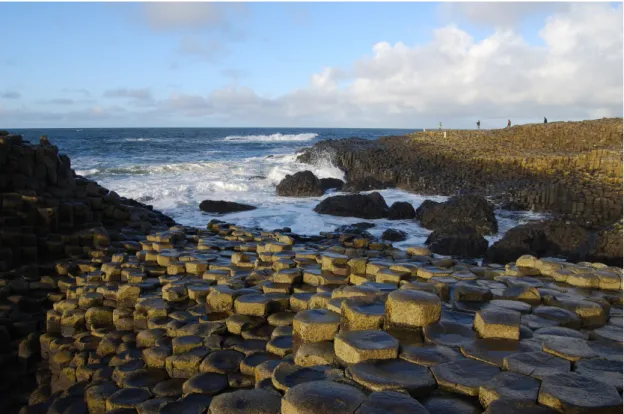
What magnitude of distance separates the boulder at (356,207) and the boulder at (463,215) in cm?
160

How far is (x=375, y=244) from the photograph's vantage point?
323 inches

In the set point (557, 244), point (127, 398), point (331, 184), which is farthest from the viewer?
point (331, 184)

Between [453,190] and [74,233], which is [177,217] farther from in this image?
[453,190]

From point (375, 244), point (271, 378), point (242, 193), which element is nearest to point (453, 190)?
point (242, 193)

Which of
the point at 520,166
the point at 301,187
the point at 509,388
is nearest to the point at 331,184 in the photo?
the point at 301,187

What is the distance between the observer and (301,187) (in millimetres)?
19750

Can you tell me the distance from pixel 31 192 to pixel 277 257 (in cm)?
565

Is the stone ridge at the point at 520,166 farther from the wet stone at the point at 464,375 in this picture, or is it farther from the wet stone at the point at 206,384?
A: the wet stone at the point at 206,384

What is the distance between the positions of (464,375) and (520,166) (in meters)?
21.8

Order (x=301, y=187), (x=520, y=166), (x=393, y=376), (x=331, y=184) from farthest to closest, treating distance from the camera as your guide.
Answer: (x=331, y=184) → (x=520, y=166) → (x=301, y=187) → (x=393, y=376)

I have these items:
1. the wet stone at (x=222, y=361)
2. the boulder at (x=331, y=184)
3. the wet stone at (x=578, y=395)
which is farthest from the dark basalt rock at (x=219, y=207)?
the wet stone at (x=578, y=395)

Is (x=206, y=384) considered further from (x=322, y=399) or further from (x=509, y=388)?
(x=509, y=388)

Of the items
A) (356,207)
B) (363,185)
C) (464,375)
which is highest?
(464,375)

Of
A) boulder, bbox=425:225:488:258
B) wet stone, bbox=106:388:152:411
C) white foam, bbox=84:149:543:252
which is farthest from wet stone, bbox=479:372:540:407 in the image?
white foam, bbox=84:149:543:252
